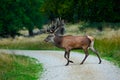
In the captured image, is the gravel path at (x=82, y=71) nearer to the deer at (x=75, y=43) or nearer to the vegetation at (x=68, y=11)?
the deer at (x=75, y=43)

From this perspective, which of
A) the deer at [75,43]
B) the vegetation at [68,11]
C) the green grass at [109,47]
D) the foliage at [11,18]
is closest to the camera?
the deer at [75,43]

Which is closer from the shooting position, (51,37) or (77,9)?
(51,37)

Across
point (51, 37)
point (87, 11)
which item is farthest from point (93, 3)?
point (51, 37)

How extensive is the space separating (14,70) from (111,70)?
410 centimetres

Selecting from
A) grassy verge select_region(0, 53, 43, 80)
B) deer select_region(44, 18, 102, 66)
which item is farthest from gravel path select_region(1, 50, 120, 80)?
deer select_region(44, 18, 102, 66)

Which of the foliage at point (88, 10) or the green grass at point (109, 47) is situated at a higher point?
the foliage at point (88, 10)

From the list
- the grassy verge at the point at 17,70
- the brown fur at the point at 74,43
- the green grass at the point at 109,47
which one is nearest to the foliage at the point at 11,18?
the green grass at the point at 109,47

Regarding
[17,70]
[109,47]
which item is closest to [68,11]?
[109,47]

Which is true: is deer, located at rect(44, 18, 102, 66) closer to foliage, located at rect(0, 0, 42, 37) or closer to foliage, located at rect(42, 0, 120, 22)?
foliage, located at rect(42, 0, 120, 22)

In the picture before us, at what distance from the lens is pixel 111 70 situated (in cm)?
1955

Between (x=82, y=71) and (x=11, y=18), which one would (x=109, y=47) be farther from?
(x=11, y=18)

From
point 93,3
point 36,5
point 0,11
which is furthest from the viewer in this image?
point 36,5

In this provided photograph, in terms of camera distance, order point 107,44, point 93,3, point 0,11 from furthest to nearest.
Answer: point 0,11 < point 93,3 < point 107,44

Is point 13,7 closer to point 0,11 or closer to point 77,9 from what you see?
point 0,11
